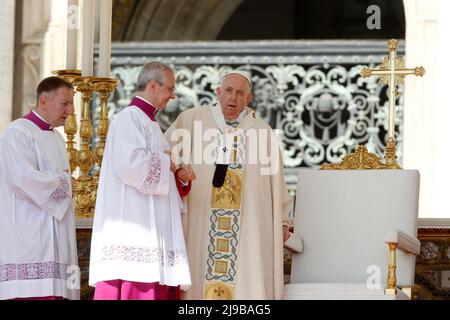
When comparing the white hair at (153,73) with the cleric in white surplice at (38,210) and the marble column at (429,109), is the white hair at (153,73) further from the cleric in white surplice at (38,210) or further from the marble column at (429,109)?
the marble column at (429,109)

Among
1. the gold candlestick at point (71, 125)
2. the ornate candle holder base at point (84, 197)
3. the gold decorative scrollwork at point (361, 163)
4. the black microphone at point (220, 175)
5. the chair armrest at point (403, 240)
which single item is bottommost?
the chair armrest at point (403, 240)

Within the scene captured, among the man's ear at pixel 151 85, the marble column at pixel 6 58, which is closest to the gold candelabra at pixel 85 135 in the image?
the man's ear at pixel 151 85

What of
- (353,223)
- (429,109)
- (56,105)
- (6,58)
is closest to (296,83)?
(429,109)

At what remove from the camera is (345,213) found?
10.2 metres

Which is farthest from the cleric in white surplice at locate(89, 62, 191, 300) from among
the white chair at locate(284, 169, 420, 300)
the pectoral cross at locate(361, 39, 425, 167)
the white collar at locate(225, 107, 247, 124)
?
the pectoral cross at locate(361, 39, 425, 167)

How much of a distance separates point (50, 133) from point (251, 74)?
461 centimetres

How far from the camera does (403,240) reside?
9641 millimetres

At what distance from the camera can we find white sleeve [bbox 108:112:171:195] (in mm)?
9258

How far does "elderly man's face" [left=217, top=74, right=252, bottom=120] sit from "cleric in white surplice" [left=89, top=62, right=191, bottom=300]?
0.49m

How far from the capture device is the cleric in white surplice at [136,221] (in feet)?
30.3

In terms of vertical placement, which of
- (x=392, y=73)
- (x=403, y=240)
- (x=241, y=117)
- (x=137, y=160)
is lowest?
(x=403, y=240)

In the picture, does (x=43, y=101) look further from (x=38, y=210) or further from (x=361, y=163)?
(x=361, y=163)

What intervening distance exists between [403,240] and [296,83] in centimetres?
447

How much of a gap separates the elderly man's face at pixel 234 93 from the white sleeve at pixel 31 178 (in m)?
0.94
